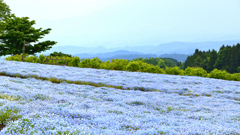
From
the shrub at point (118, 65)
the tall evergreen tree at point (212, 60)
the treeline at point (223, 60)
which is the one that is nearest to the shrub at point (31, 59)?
the shrub at point (118, 65)

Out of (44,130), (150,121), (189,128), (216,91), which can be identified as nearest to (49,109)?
(44,130)

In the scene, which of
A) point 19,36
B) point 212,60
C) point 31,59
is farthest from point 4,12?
point 212,60

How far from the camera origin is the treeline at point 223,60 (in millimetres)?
106162

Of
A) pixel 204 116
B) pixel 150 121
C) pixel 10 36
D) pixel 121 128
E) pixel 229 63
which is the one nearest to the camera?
pixel 121 128

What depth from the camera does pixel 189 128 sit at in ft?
19.8

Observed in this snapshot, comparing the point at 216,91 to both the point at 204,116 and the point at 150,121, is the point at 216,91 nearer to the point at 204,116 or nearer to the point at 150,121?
the point at 204,116

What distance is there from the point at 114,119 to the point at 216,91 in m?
13.6

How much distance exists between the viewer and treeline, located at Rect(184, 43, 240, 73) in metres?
106

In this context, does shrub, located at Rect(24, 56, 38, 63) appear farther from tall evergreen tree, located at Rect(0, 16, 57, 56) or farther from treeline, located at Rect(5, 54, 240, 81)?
tall evergreen tree, located at Rect(0, 16, 57, 56)

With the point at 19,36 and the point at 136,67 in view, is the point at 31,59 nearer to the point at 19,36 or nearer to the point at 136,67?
the point at 136,67

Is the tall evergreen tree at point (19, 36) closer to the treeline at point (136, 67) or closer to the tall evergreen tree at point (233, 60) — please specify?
the treeline at point (136, 67)

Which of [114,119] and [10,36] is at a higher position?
[10,36]

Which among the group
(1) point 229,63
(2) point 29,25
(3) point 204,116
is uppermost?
(2) point 29,25

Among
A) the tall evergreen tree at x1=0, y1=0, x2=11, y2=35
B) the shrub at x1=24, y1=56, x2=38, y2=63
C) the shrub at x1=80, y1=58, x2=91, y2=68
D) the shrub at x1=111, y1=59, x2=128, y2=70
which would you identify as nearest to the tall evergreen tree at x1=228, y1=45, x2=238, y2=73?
the shrub at x1=111, y1=59, x2=128, y2=70
